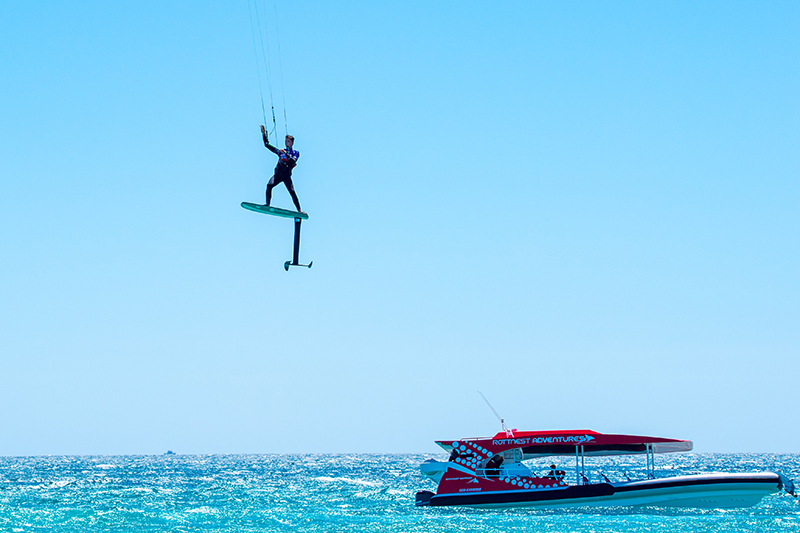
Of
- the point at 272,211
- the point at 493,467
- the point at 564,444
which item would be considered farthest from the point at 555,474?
the point at 272,211

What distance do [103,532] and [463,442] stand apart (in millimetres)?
10685

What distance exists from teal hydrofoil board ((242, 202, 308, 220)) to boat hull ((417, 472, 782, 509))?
13353 millimetres

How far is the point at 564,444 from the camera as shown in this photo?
86.7ft

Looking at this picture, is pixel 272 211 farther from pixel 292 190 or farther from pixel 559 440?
pixel 559 440

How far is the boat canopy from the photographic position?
1038 inches

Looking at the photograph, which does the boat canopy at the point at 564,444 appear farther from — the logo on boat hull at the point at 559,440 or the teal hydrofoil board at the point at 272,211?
the teal hydrofoil board at the point at 272,211

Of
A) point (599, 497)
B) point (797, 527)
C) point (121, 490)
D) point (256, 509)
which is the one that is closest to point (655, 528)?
point (599, 497)

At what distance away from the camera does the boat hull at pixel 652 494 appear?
2608 cm

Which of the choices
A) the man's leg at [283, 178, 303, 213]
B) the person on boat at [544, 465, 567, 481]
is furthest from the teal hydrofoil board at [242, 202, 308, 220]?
the person on boat at [544, 465, 567, 481]

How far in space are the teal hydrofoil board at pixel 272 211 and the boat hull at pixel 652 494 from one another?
1335 centimetres

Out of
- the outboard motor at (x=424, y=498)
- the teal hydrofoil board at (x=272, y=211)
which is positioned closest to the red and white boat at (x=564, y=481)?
the outboard motor at (x=424, y=498)

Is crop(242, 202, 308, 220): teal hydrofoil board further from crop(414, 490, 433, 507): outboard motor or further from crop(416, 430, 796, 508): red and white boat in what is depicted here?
crop(414, 490, 433, 507): outboard motor

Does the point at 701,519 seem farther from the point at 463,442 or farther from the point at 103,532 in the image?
the point at 103,532

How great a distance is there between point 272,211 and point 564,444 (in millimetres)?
13454
